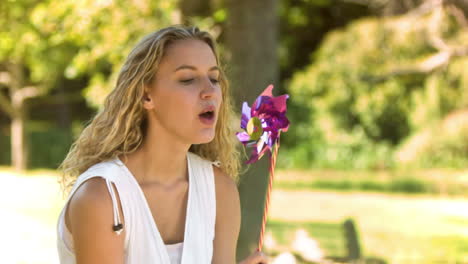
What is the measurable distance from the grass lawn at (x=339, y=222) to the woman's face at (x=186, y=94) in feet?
18.8

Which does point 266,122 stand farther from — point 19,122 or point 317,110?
point 19,122

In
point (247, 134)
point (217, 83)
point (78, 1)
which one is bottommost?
point (247, 134)

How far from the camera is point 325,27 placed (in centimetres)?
2155

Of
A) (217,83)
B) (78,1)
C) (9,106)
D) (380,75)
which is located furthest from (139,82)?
(9,106)

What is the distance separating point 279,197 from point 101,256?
11855mm

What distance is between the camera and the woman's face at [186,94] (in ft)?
8.12

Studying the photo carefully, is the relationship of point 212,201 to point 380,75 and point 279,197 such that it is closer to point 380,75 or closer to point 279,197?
point 279,197

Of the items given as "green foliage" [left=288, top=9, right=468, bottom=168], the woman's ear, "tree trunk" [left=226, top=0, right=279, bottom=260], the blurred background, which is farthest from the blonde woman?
"green foliage" [left=288, top=9, right=468, bottom=168]

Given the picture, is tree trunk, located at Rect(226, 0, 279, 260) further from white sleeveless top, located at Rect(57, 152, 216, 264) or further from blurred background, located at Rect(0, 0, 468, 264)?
white sleeveless top, located at Rect(57, 152, 216, 264)

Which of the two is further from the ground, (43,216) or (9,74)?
(9,74)

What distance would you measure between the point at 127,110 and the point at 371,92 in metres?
15.3

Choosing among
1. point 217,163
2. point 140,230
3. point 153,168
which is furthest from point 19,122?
point 140,230

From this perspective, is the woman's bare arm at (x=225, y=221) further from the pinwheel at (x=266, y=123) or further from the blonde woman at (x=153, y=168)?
the pinwheel at (x=266, y=123)

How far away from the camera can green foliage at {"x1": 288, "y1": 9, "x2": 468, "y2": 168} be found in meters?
15.4
